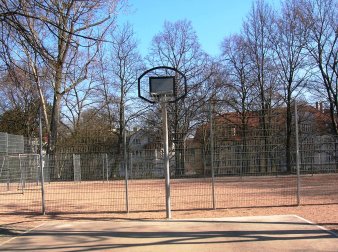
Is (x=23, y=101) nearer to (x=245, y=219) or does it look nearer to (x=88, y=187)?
(x=88, y=187)

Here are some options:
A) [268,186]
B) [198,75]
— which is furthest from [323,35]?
[268,186]

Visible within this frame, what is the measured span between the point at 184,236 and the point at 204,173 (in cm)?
695

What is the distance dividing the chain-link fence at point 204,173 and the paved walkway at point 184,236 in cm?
252

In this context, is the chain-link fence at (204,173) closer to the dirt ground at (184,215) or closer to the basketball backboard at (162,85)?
the dirt ground at (184,215)

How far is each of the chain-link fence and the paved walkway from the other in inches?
99.2

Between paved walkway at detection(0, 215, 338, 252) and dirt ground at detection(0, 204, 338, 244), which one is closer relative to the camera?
paved walkway at detection(0, 215, 338, 252)

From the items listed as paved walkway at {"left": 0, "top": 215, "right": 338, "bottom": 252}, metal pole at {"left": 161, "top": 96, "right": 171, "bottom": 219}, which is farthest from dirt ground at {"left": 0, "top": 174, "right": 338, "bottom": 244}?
paved walkway at {"left": 0, "top": 215, "right": 338, "bottom": 252}

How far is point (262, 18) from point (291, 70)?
6.30 meters

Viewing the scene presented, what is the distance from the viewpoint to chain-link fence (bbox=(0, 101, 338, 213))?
14.3 m

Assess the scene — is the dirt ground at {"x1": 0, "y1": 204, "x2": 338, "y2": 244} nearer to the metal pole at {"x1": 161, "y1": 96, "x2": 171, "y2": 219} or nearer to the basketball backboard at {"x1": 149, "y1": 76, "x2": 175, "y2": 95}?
the metal pole at {"x1": 161, "y1": 96, "x2": 171, "y2": 219}

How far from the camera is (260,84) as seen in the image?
46750 mm

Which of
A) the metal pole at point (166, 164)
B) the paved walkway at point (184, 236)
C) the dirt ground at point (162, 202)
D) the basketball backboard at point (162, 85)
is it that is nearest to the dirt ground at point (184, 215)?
the dirt ground at point (162, 202)

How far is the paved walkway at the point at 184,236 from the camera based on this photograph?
8.11 m

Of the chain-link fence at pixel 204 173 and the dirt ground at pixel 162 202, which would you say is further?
the chain-link fence at pixel 204 173
